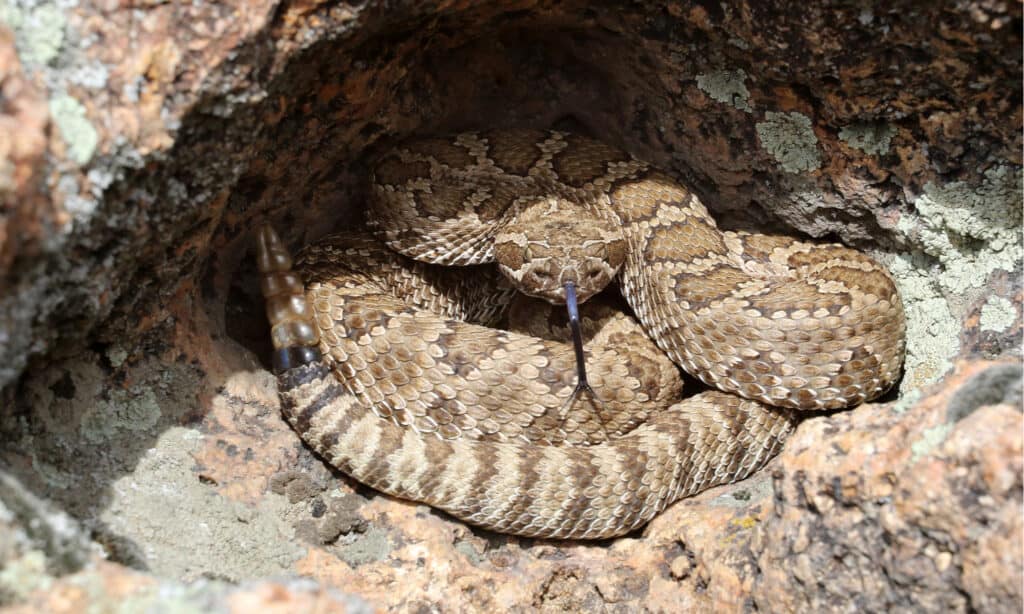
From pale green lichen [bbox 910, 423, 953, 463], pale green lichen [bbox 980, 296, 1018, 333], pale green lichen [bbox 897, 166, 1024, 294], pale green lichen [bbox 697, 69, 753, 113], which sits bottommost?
pale green lichen [bbox 910, 423, 953, 463]

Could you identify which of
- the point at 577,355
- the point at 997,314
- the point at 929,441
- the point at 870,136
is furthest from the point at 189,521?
the point at 997,314

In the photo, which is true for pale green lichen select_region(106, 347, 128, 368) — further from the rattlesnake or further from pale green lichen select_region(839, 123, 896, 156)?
pale green lichen select_region(839, 123, 896, 156)

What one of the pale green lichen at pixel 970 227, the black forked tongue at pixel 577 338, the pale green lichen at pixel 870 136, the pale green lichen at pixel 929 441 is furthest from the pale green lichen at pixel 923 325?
the black forked tongue at pixel 577 338

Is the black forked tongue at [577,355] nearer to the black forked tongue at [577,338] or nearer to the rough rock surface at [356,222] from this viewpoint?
the black forked tongue at [577,338]

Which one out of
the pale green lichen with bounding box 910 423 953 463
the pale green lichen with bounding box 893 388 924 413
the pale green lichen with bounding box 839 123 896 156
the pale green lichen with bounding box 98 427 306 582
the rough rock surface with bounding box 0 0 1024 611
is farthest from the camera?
the pale green lichen with bounding box 839 123 896 156

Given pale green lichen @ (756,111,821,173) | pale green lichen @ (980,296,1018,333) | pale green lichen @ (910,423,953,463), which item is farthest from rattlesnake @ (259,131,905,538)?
pale green lichen @ (910,423,953,463)

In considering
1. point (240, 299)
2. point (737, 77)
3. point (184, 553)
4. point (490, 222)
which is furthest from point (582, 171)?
point (184, 553)

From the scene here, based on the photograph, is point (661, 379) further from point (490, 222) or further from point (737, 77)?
point (737, 77)
